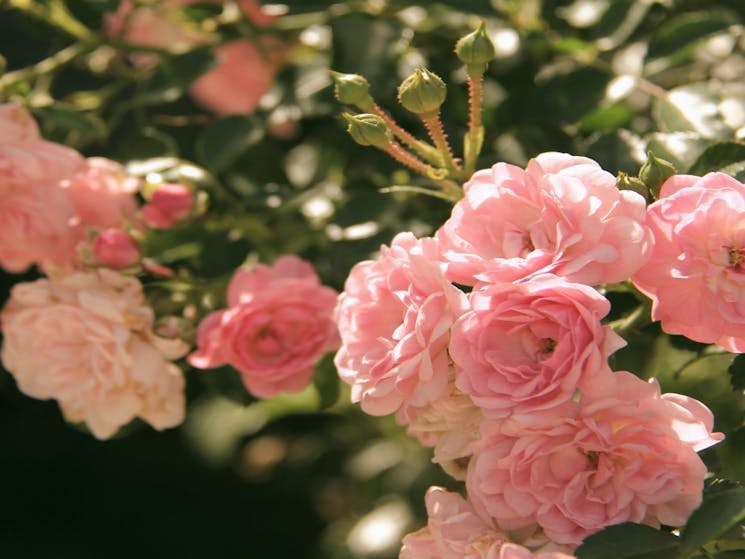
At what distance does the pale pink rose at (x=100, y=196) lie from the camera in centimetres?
100

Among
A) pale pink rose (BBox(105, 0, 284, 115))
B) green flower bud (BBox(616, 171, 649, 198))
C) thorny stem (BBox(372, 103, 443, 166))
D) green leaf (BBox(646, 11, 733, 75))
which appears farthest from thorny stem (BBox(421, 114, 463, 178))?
pale pink rose (BBox(105, 0, 284, 115))

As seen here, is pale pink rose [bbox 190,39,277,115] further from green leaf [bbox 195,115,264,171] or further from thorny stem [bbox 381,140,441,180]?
thorny stem [bbox 381,140,441,180]

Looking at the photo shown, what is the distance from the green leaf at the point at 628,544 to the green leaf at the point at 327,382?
0.39m

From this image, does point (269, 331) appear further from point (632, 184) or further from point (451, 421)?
point (632, 184)

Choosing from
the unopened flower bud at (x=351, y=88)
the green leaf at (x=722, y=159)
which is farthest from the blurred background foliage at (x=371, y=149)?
the unopened flower bud at (x=351, y=88)

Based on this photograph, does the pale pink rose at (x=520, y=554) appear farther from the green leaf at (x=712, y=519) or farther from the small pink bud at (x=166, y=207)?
the small pink bud at (x=166, y=207)

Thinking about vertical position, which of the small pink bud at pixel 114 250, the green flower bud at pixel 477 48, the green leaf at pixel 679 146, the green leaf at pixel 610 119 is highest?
the green flower bud at pixel 477 48

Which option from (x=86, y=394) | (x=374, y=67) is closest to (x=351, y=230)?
(x=374, y=67)

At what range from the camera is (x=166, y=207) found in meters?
0.98

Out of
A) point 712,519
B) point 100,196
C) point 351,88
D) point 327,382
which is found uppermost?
point 351,88

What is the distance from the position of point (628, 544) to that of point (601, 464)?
62 mm

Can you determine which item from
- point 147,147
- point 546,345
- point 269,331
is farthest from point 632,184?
point 147,147

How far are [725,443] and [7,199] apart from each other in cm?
66

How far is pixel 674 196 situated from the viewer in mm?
681
